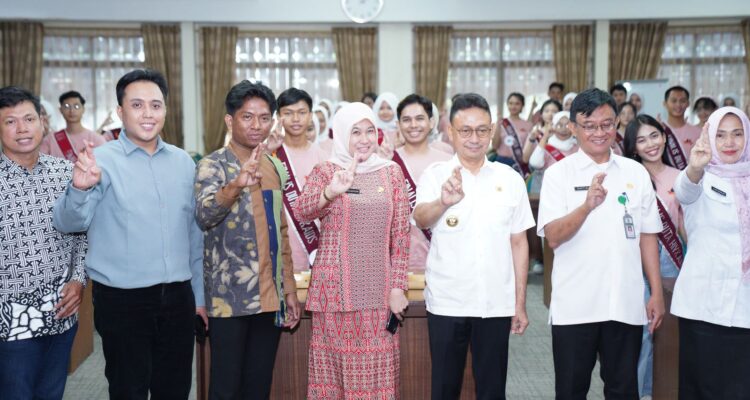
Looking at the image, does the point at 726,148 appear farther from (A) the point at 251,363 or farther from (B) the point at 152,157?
(B) the point at 152,157

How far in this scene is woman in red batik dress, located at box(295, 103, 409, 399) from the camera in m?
2.36

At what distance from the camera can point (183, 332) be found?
2246mm

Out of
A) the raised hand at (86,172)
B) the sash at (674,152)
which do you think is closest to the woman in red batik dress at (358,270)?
the raised hand at (86,172)

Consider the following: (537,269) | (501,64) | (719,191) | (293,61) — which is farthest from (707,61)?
(719,191)

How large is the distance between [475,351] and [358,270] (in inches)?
19.5

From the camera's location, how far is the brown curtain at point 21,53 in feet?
35.6

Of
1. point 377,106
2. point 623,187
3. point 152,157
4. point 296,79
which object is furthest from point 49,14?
point 623,187

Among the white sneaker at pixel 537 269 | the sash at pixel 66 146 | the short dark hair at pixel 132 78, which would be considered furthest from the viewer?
the white sneaker at pixel 537 269

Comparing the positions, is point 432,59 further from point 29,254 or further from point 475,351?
point 29,254

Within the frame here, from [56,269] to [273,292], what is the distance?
0.70 meters

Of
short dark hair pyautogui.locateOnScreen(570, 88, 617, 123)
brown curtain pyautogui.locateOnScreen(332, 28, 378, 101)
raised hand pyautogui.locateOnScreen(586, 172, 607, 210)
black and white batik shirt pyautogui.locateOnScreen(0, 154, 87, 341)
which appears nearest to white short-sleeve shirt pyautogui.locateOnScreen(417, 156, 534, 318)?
raised hand pyautogui.locateOnScreen(586, 172, 607, 210)

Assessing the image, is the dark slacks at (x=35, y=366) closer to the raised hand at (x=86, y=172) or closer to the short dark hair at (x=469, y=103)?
the raised hand at (x=86, y=172)

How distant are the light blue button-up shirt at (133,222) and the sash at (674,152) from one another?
3.08 m

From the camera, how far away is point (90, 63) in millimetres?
11469
